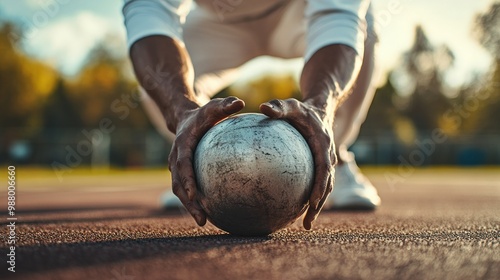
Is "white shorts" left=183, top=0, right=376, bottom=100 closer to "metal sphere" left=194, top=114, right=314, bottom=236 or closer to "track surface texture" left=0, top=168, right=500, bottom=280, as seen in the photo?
"track surface texture" left=0, top=168, right=500, bottom=280

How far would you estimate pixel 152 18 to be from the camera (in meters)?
3.25

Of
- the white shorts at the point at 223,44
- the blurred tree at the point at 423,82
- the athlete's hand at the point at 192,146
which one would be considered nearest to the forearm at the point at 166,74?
the athlete's hand at the point at 192,146

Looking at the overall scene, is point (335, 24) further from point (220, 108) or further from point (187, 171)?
point (187, 171)

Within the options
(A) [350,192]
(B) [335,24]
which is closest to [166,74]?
(B) [335,24]

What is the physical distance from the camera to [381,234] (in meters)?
2.73

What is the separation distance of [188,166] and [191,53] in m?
2.76

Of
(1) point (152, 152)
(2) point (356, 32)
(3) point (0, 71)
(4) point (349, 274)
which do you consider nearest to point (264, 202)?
(4) point (349, 274)

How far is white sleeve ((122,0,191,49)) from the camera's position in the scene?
126 inches

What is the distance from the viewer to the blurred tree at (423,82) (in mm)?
47312

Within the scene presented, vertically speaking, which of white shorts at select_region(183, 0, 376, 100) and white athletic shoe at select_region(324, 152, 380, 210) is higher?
white shorts at select_region(183, 0, 376, 100)

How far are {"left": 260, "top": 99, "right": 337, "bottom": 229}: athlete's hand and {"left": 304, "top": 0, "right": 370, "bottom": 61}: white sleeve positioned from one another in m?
0.76

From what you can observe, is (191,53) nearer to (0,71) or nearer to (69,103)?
(0,71)

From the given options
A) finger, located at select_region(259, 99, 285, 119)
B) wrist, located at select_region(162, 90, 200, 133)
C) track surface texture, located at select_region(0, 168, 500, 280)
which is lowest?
track surface texture, located at select_region(0, 168, 500, 280)

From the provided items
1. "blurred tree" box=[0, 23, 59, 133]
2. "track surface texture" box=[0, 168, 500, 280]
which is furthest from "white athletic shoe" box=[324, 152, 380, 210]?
"blurred tree" box=[0, 23, 59, 133]
